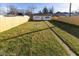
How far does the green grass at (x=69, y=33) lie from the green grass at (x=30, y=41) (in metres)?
0.22

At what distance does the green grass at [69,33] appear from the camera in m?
5.96

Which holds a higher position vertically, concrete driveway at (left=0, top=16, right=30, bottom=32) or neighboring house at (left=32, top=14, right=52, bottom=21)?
neighboring house at (left=32, top=14, right=52, bottom=21)

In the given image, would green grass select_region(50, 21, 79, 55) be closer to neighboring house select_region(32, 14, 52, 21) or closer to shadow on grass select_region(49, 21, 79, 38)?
shadow on grass select_region(49, 21, 79, 38)

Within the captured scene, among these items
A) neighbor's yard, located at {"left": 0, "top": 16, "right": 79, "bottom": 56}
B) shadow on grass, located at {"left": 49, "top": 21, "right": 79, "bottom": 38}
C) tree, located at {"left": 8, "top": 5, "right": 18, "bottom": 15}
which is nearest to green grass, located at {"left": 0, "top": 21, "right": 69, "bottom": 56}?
neighbor's yard, located at {"left": 0, "top": 16, "right": 79, "bottom": 56}

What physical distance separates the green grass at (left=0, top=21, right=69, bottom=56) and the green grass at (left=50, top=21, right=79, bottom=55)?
0.74 feet

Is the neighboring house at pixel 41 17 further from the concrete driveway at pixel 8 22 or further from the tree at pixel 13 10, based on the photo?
the tree at pixel 13 10

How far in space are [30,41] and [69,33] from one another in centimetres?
117

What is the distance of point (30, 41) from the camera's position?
611 centimetres

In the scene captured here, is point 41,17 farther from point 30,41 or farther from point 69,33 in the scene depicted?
point 69,33

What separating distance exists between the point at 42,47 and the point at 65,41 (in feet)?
2.28

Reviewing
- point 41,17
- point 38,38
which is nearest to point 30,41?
point 38,38

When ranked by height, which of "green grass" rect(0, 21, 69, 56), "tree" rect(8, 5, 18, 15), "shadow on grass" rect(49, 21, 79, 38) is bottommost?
"green grass" rect(0, 21, 69, 56)

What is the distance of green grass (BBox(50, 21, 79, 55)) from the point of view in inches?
235

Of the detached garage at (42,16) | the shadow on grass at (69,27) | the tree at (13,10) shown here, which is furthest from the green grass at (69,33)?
the tree at (13,10)
